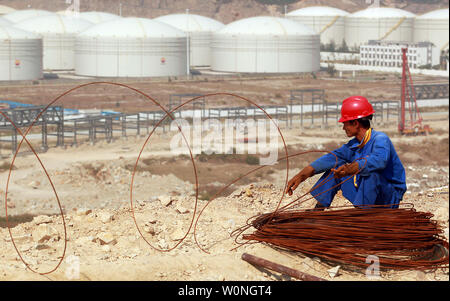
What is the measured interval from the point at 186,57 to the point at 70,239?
4623 cm

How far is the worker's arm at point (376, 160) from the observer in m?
5.83

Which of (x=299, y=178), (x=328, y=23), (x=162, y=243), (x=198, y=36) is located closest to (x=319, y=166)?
(x=299, y=178)

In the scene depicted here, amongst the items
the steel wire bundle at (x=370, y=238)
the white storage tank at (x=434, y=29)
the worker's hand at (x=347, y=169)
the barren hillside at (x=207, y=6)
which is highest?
the barren hillside at (x=207, y=6)

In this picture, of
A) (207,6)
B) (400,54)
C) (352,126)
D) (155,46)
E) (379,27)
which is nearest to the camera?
(352,126)

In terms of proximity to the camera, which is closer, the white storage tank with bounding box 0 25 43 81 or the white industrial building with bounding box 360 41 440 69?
the white storage tank with bounding box 0 25 43 81

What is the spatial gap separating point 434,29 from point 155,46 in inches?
1178

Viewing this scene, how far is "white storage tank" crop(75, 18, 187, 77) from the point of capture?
50719 millimetres

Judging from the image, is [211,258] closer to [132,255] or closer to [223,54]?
[132,255]

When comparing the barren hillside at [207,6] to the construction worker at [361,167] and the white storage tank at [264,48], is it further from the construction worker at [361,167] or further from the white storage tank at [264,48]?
the construction worker at [361,167]

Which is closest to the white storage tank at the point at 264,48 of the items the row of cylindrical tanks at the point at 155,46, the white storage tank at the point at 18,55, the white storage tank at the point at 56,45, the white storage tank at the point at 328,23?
the row of cylindrical tanks at the point at 155,46

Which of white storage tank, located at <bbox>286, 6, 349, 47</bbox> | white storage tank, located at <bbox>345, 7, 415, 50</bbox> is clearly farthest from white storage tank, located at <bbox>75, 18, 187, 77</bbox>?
white storage tank, located at <bbox>286, 6, 349, 47</bbox>

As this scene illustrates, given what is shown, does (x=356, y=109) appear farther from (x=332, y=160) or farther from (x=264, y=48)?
(x=264, y=48)

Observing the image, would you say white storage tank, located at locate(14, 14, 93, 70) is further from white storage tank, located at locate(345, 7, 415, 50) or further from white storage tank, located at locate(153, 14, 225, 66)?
white storage tank, located at locate(345, 7, 415, 50)

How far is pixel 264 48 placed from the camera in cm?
5491
